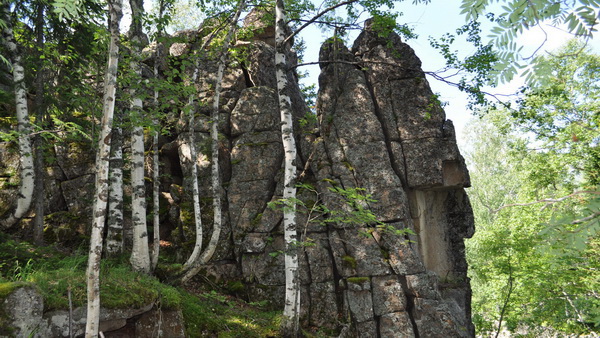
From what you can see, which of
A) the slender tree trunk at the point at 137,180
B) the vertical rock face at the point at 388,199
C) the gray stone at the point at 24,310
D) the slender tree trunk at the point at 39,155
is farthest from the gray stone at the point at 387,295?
the slender tree trunk at the point at 39,155

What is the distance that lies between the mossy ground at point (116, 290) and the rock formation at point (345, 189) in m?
3.06

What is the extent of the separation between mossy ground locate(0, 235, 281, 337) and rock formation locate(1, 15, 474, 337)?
3062 mm

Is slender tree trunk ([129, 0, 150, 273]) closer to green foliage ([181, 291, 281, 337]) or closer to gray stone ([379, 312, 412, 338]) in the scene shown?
green foliage ([181, 291, 281, 337])

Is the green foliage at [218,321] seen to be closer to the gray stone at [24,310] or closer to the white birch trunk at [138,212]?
the white birch trunk at [138,212]

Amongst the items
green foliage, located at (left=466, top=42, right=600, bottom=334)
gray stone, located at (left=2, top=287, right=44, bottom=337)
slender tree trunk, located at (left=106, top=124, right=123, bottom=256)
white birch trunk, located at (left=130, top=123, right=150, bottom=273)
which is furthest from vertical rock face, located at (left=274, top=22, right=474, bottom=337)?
gray stone, located at (left=2, top=287, right=44, bottom=337)

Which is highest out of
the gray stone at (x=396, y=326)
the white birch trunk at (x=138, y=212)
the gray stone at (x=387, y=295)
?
the white birch trunk at (x=138, y=212)

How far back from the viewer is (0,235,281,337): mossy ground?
6.79m

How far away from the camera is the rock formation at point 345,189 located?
41.1 feet

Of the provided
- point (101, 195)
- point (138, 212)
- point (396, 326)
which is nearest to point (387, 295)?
point (396, 326)

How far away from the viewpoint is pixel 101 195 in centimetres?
622

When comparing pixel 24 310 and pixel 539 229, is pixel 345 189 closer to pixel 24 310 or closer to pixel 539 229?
pixel 539 229

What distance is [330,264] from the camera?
13.2 meters

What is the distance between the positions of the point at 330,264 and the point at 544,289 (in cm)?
967

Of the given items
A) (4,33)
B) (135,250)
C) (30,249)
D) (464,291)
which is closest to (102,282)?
(135,250)
